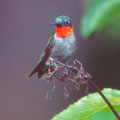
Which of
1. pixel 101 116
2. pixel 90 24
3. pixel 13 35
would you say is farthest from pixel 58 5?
pixel 101 116

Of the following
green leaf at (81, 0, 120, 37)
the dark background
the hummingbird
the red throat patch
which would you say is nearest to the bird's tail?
the hummingbird

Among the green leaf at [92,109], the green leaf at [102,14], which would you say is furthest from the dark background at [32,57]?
the green leaf at [92,109]

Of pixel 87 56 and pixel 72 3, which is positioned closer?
pixel 87 56

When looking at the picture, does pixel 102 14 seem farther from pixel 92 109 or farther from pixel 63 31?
pixel 92 109

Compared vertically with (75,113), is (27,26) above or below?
above

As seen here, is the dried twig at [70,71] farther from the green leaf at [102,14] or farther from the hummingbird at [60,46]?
the green leaf at [102,14]

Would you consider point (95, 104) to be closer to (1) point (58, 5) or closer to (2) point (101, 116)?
(2) point (101, 116)

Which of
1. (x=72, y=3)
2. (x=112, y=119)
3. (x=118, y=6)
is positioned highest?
→ (x=72, y=3)
